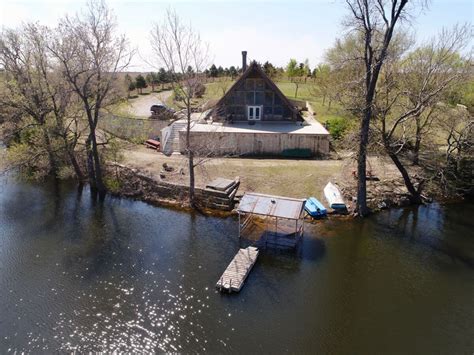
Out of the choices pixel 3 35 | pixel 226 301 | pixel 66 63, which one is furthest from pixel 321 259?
pixel 3 35

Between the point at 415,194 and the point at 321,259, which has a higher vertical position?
the point at 415,194

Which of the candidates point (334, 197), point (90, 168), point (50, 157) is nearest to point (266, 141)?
point (334, 197)

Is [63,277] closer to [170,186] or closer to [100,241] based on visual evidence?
[100,241]

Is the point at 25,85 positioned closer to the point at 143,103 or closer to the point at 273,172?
the point at 273,172

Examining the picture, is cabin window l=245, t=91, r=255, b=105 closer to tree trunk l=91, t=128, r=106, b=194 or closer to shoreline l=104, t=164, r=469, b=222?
shoreline l=104, t=164, r=469, b=222

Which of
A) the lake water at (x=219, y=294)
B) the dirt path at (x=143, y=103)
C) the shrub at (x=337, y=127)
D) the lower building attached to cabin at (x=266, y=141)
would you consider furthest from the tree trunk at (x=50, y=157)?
the shrub at (x=337, y=127)
